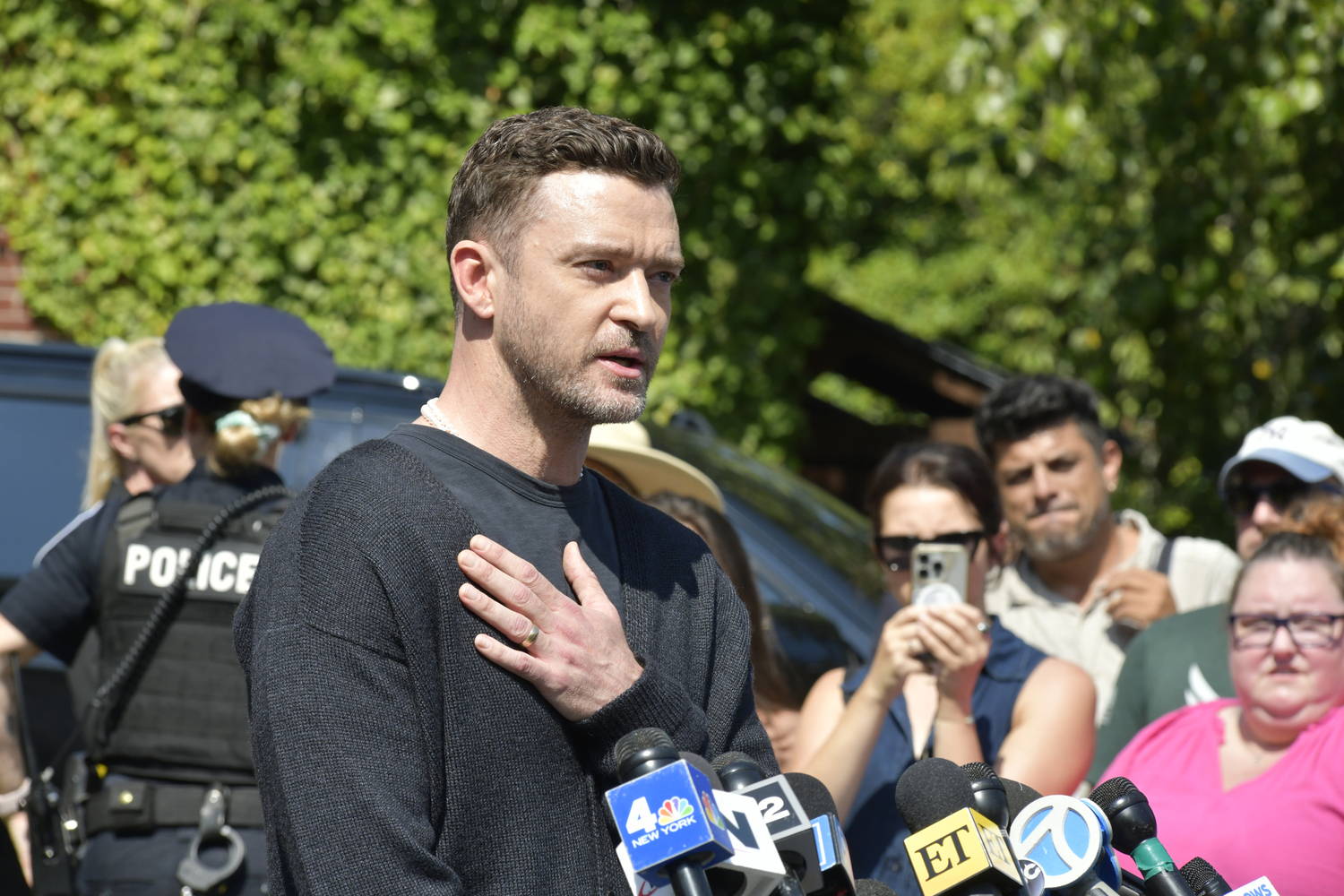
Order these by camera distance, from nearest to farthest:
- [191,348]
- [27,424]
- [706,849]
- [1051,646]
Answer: [706,849] → [191,348] → [1051,646] → [27,424]

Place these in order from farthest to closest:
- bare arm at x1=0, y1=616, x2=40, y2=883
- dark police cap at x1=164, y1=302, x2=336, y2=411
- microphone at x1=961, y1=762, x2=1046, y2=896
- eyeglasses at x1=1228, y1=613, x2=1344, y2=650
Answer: dark police cap at x1=164, y1=302, x2=336, y2=411 → bare arm at x1=0, y1=616, x2=40, y2=883 → eyeglasses at x1=1228, y1=613, x2=1344, y2=650 → microphone at x1=961, y1=762, x2=1046, y2=896

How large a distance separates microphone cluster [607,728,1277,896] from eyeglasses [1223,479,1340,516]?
218 centimetres

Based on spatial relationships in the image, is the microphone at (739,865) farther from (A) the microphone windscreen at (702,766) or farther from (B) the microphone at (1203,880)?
(B) the microphone at (1203,880)

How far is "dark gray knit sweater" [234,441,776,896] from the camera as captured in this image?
1.39 meters

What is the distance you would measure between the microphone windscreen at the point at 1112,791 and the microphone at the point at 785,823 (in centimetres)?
43

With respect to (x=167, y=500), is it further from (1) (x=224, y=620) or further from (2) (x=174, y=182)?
(2) (x=174, y=182)

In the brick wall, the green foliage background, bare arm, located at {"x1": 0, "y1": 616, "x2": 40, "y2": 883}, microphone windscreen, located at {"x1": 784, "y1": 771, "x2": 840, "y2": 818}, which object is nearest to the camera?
microphone windscreen, located at {"x1": 784, "y1": 771, "x2": 840, "y2": 818}

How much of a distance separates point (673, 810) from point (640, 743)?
104 mm

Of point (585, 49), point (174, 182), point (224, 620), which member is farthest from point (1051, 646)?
point (174, 182)

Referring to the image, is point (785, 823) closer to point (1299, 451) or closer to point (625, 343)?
point (625, 343)

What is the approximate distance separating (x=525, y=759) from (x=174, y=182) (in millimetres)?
6520

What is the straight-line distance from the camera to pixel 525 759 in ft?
4.95

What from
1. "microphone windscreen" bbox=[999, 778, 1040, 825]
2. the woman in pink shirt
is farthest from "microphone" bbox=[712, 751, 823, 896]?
the woman in pink shirt

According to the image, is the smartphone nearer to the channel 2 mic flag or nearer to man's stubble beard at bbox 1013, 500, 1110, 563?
man's stubble beard at bbox 1013, 500, 1110, 563
